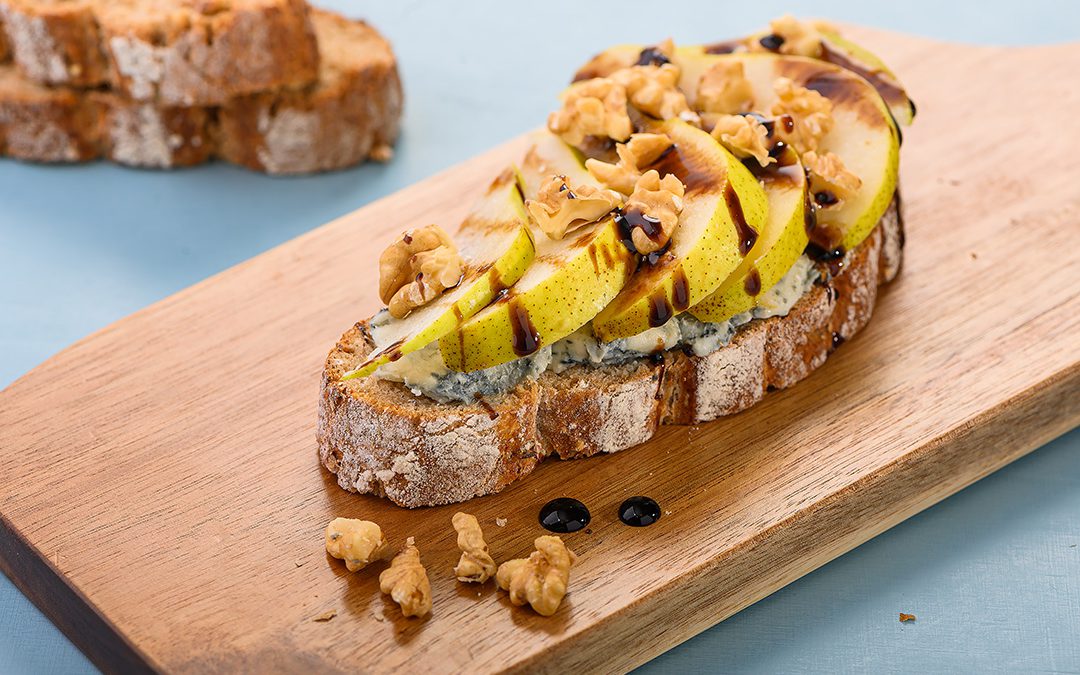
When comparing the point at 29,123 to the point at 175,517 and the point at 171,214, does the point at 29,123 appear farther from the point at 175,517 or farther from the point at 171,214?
the point at 175,517

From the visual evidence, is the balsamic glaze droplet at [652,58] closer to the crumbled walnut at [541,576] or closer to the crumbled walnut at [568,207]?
the crumbled walnut at [568,207]

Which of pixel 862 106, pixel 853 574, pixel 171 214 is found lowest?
pixel 853 574

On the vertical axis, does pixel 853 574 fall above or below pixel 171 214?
below

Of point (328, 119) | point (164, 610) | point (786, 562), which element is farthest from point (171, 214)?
point (786, 562)

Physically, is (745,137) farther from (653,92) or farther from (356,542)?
(356,542)

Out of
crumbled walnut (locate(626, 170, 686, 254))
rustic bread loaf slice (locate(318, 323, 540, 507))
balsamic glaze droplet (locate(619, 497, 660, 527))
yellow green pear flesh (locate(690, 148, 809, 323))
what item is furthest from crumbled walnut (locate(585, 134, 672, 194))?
balsamic glaze droplet (locate(619, 497, 660, 527))

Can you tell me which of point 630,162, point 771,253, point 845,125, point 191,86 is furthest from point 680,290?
point 191,86

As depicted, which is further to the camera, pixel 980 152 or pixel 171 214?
pixel 171 214

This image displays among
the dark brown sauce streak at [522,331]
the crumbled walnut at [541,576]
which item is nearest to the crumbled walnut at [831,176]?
the dark brown sauce streak at [522,331]
